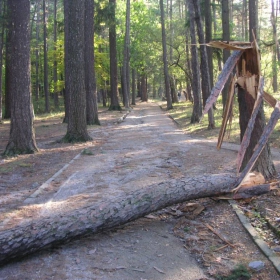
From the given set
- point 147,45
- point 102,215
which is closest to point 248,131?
point 102,215

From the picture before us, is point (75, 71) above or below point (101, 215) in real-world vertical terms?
above

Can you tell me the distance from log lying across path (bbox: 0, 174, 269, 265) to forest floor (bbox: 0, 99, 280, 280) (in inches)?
8.0

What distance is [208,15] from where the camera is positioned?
22906 millimetres

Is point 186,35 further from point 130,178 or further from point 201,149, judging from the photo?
point 130,178

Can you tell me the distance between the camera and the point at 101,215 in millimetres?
5078

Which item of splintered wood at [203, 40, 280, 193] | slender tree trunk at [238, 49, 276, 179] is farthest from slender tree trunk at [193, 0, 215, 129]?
splintered wood at [203, 40, 280, 193]

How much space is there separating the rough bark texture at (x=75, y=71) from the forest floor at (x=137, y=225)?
12.6 ft

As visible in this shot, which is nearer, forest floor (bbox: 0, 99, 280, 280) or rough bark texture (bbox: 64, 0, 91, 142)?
forest floor (bbox: 0, 99, 280, 280)

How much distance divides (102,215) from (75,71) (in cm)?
1012

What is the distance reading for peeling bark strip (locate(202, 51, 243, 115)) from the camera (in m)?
5.80

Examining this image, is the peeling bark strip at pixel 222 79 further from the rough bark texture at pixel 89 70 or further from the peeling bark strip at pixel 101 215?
the rough bark texture at pixel 89 70

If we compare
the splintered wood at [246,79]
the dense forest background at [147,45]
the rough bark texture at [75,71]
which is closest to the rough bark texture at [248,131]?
the splintered wood at [246,79]

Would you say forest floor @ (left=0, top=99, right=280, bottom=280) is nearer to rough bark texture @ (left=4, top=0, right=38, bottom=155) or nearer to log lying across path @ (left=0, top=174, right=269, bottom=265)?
log lying across path @ (left=0, top=174, right=269, bottom=265)

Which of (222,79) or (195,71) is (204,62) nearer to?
(195,71)
